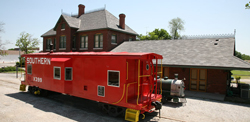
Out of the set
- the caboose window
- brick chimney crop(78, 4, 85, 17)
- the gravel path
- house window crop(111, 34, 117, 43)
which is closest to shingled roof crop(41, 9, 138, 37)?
house window crop(111, 34, 117, 43)

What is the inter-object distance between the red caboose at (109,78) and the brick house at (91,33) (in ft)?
38.7

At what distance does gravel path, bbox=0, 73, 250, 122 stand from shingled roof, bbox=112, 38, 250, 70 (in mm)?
3171

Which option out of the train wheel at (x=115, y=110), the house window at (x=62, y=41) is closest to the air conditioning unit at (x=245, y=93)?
the train wheel at (x=115, y=110)

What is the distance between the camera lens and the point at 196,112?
9.67m

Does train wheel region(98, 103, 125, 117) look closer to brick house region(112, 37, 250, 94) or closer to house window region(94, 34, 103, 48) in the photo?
brick house region(112, 37, 250, 94)

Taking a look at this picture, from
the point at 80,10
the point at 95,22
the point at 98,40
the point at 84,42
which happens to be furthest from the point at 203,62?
the point at 80,10

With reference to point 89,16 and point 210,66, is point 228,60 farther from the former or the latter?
point 89,16

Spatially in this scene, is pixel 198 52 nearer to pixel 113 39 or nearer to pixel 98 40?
pixel 113 39

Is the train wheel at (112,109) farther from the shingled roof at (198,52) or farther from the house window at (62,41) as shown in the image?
the house window at (62,41)

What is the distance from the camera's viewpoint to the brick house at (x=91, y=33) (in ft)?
76.2

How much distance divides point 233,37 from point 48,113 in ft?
62.6

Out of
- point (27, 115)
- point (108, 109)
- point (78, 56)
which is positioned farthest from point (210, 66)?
point (27, 115)

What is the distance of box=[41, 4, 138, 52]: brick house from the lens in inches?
914

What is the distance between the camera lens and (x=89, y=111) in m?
9.66
